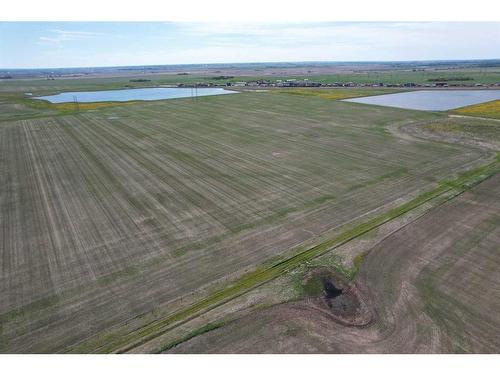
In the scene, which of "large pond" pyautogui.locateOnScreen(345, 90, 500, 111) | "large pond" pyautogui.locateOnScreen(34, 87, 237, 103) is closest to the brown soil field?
"large pond" pyautogui.locateOnScreen(345, 90, 500, 111)

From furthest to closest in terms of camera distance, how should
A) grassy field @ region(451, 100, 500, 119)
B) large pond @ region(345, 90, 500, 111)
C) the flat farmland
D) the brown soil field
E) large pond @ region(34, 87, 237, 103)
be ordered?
1. large pond @ region(34, 87, 237, 103)
2. large pond @ region(345, 90, 500, 111)
3. grassy field @ region(451, 100, 500, 119)
4. the flat farmland
5. the brown soil field

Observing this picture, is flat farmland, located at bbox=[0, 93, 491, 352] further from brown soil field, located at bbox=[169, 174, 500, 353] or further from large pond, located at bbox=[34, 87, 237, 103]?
large pond, located at bbox=[34, 87, 237, 103]

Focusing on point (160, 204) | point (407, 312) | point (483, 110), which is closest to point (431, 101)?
point (483, 110)

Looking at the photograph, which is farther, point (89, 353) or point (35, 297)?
point (35, 297)

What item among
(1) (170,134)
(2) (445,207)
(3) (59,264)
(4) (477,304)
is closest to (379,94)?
(1) (170,134)

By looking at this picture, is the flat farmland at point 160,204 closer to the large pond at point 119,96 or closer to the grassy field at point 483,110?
the grassy field at point 483,110

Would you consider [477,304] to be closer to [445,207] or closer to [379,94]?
[445,207]
